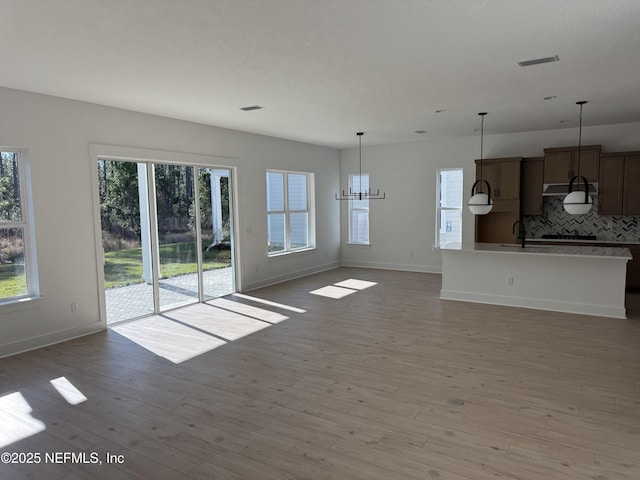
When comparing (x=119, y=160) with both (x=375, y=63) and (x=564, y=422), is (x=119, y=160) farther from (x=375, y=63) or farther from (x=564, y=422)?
(x=564, y=422)

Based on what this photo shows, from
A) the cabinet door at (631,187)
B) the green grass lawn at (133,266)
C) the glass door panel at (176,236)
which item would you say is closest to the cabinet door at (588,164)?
the cabinet door at (631,187)

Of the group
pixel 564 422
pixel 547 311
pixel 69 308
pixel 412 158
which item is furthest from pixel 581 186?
pixel 69 308

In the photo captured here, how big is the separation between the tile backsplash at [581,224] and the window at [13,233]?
761 cm

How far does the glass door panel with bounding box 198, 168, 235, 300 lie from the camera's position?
21.6 feet

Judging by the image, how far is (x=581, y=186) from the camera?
22.8 ft

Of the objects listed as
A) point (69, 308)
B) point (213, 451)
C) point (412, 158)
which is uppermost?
point (412, 158)

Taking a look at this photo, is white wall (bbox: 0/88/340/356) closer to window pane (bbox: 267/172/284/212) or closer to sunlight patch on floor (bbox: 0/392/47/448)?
sunlight patch on floor (bbox: 0/392/47/448)

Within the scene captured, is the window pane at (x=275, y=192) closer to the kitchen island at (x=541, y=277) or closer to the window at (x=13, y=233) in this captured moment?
the kitchen island at (x=541, y=277)

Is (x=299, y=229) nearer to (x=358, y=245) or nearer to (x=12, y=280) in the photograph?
(x=358, y=245)

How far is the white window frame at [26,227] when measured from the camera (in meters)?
4.38

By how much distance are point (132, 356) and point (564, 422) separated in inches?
149

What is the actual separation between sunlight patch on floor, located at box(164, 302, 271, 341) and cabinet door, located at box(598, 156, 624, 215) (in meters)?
5.72

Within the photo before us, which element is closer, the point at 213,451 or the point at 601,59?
the point at 213,451

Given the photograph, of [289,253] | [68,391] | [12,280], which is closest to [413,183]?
[289,253]
